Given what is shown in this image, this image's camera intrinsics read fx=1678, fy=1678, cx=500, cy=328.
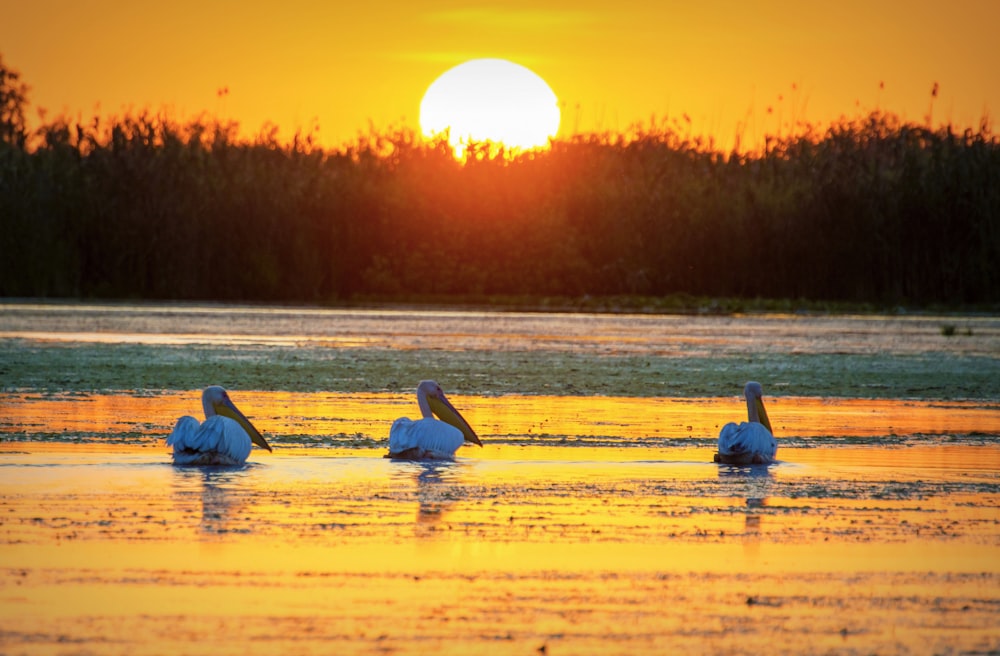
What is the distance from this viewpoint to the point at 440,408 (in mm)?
8961

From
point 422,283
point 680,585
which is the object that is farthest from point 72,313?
point 680,585

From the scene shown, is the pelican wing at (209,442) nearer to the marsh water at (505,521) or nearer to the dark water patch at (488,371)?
the marsh water at (505,521)

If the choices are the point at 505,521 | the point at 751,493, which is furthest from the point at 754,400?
the point at 505,521

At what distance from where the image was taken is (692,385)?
1324cm

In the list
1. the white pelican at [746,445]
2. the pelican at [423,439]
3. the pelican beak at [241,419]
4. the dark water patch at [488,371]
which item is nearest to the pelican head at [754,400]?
the white pelican at [746,445]

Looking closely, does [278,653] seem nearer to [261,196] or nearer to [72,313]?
[72,313]

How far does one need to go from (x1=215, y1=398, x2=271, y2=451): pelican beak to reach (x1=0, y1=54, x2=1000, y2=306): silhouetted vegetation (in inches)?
935

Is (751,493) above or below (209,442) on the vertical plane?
below

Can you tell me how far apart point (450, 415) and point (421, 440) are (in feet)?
2.63

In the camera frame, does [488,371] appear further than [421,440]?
Yes

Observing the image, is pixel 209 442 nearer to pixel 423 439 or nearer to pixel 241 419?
pixel 241 419

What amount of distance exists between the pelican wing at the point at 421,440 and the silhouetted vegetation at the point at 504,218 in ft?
77.6

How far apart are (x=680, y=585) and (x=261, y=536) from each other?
153 cm

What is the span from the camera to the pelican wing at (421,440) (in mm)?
8047
